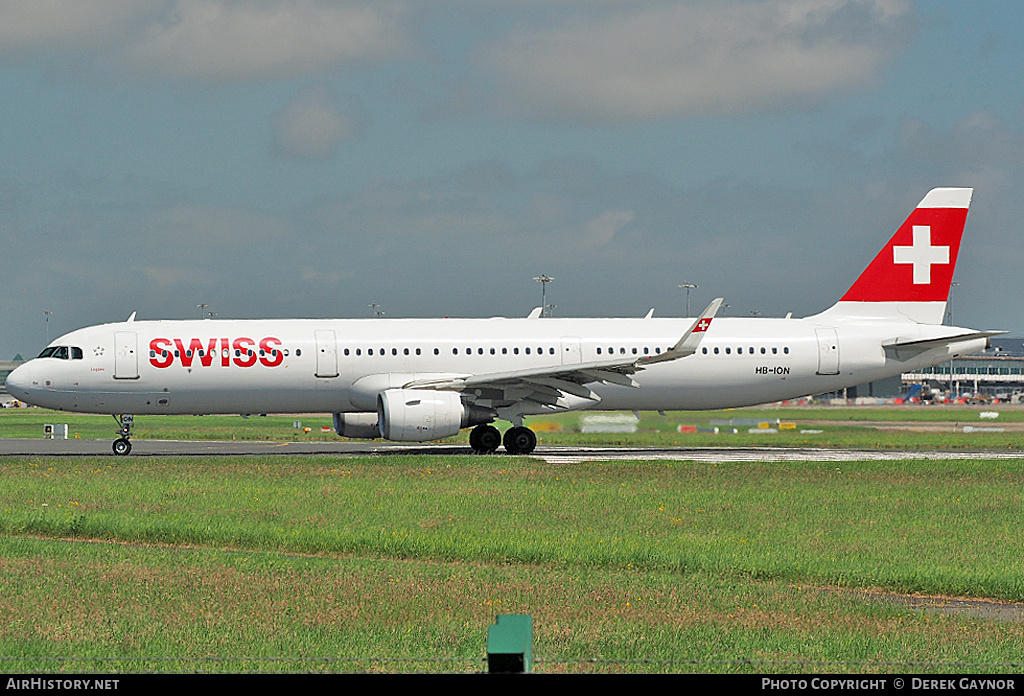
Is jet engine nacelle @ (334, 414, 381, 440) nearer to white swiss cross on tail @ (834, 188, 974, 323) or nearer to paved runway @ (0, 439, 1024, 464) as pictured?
paved runway @ (0, 439, 1024, 464)

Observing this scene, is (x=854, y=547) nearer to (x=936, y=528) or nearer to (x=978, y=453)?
(x=936, y=528)

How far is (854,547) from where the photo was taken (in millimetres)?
16781

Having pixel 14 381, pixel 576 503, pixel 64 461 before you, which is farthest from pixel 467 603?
pixel 14 381

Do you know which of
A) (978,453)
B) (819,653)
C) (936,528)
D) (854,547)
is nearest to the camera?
(819,653)

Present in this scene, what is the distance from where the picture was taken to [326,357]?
1350 inches

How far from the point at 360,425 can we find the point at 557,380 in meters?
6.31

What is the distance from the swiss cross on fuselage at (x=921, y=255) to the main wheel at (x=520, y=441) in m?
13.3

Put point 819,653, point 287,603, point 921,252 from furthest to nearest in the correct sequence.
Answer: point 921,252 < point 287,603 < point 819,653

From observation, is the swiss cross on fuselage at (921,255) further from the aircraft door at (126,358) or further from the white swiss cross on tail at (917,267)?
the aircraft door at (126,358)

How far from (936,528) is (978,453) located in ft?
61.7

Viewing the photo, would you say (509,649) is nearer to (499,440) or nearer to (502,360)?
(499,440)

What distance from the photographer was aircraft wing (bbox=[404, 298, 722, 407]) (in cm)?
3241

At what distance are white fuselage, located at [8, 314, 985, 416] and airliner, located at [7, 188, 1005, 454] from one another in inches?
1.7

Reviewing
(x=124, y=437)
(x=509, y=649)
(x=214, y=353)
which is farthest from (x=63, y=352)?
(x=509, y=649)
